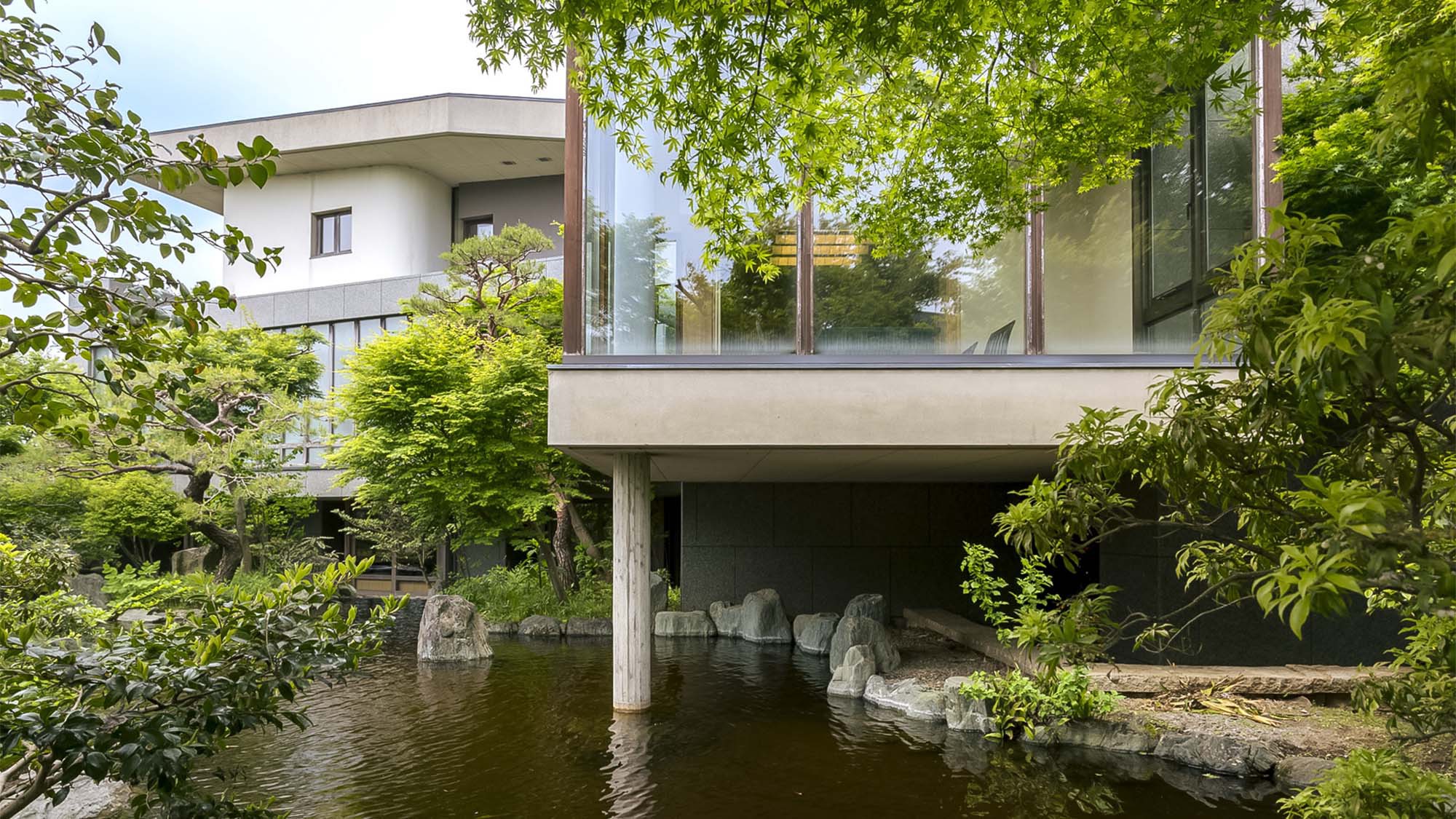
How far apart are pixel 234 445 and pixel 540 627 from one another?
288 inches

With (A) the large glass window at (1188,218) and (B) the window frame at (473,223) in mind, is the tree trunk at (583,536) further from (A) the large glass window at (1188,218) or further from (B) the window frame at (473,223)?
(A) the large glass window at (1188,218)

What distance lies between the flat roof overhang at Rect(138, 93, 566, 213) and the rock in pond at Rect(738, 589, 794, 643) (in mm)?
12640

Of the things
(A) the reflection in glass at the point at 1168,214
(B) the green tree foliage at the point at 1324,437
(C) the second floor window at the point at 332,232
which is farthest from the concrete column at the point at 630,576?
(C) the second floor window at the point at 332,232

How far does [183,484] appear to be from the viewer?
22.3 meters

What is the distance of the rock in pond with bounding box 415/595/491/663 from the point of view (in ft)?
41.3

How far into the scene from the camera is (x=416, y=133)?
71.7ft

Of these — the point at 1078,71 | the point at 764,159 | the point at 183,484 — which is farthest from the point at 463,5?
the point at 183,484

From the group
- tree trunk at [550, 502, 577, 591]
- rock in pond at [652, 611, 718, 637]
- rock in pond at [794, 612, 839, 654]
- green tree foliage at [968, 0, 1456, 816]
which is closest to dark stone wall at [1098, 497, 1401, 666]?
rock in pond at [794, 612, 839, 654]

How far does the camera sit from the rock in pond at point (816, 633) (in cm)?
1293

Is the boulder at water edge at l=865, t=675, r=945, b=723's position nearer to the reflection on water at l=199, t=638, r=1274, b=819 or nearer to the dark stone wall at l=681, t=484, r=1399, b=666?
the reflection on water at l=199, t=638, r=1274, b=819

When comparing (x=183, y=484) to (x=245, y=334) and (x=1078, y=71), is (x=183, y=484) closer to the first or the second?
(x=245, y=334)

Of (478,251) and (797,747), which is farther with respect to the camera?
(478,251)

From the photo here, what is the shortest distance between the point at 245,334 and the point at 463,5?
18.3 m

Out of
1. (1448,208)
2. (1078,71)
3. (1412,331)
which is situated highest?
(1078,71)
